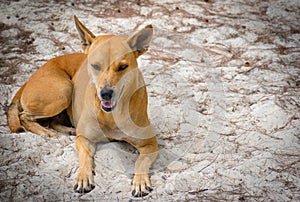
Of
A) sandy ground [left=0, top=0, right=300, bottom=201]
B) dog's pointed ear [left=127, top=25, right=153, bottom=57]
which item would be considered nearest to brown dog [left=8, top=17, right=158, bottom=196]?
dog's pointed ear [left=127, top=25, right=153, bottom=57]

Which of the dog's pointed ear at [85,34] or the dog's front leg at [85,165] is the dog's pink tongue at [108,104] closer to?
the dog's front leg at [85,165]

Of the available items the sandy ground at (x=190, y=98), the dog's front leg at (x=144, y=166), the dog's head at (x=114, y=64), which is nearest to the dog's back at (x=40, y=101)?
the sandy ground at (x=190, y=98)

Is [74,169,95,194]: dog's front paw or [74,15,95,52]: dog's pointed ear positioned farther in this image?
[74,15,95,52]: dog's pointed ear

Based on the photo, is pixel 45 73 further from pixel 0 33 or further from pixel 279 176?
pixel 279 176

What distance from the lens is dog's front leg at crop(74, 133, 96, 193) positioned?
4211 millimetres

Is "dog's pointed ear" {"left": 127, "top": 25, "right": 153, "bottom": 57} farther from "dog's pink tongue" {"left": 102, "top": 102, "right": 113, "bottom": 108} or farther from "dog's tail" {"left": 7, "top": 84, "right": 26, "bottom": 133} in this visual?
"dog's tail" {"left": 7, "top": 84, "right": 26, "bottom": 133}

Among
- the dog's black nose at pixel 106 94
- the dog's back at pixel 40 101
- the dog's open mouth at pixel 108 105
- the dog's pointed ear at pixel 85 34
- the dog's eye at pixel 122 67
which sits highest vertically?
the dog's pointed ear at pixel 85 34

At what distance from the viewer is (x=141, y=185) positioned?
4.23m

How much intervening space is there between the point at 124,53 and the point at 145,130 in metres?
0.91

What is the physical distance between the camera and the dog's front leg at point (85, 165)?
166 inches

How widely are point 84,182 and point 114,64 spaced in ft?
3.83

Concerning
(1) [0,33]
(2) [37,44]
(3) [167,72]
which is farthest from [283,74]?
(1) [0,33]

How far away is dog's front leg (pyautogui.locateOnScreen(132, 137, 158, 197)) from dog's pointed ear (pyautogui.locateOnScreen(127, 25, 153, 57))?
3.22ft

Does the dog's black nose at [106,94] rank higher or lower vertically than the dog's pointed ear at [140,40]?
lower
